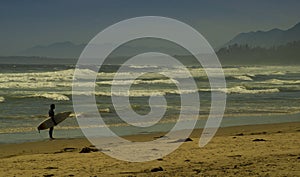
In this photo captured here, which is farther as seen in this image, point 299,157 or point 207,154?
point 207,154

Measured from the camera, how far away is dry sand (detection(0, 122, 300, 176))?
343 inches

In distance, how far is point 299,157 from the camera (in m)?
9.52

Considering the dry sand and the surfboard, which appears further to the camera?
the surfboard

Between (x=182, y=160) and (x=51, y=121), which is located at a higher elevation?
(x=51, y=121)

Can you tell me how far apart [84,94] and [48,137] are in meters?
17.9

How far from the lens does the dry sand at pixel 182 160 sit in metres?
8.70

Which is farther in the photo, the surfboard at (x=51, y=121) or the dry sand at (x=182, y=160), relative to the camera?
the surfboard at (x=51, y=121)

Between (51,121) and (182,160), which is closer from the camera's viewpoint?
(182,160)

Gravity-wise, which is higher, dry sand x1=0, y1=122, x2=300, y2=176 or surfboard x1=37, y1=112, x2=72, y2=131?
surfboard x1=37, y1=112, x2=72, y2=131

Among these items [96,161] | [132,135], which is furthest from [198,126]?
[96,161]

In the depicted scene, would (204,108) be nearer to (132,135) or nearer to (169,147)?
(132,135)

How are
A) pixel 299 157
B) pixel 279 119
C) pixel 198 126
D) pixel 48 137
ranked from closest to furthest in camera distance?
pixel 299 157 → pixel 48 137 → pixel 198 126 → pixel 279 119

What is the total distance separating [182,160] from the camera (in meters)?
9.88

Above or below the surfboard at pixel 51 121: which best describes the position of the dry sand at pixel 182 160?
below
